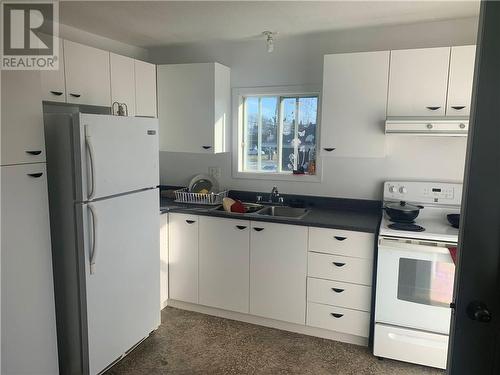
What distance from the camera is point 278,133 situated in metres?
3.48

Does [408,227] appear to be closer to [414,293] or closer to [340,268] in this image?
[414,293]

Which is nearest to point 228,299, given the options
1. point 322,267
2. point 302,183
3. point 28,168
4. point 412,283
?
point 322,267

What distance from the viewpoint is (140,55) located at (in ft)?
12.1

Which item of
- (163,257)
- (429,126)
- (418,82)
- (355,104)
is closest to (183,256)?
(163,257)

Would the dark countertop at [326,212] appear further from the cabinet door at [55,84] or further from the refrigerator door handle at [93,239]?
the cabinet door at [55,84]

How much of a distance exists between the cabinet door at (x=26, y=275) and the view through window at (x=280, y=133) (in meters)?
1.97

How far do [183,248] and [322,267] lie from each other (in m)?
1.15

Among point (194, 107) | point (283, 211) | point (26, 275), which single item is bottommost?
point (26, 275)

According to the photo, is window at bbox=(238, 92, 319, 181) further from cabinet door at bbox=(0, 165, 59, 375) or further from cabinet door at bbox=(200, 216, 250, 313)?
cabinet door at bbox=(0, 165, 59, 375)

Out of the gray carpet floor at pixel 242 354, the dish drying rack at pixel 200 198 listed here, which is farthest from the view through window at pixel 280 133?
the gray carpet floor at pixel 242 354

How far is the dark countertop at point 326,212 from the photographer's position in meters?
2.73

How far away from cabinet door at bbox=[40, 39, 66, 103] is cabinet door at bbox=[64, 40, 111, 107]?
0.10 ft

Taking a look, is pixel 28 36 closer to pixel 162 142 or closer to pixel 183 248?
pixel 162 142

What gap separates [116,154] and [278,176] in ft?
5.13
